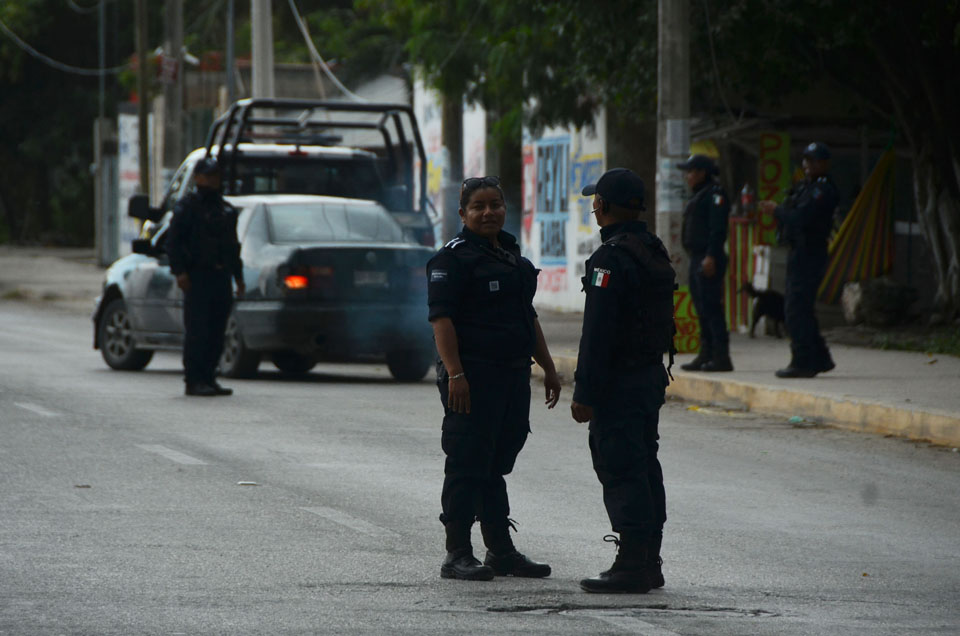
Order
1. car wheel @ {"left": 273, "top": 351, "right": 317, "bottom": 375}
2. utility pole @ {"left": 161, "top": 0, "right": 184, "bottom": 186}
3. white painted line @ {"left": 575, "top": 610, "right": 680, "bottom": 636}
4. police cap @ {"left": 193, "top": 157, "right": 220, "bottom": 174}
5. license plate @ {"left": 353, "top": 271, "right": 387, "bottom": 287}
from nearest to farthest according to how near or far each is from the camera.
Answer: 1. white painted line @ {"left": 575, "top": 610, "right": 680, "bottom": 636}
2. police cap @ {"left": 193, "top": 157, "right": 220, "bottom": 174}
3. license plate @ {"left": 353, "top": 271, "right": 387, "bottom": 287}
4. car wheel @ {"left": 273, "top": 351, "right": 317, "bottom": 375}
5. utility pole @ {"left": 161, "top": 0, "right": 184, "bottom": 186}

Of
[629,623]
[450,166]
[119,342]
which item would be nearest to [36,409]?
[119,342]

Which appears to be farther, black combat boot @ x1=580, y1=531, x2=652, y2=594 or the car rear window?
the car rear window

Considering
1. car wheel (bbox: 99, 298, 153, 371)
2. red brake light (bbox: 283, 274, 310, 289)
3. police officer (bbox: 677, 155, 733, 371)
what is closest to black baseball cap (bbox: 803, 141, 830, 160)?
police officer (bbox: 677, 155, 733, 371)

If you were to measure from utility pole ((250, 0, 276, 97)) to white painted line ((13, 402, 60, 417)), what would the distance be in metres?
10.8

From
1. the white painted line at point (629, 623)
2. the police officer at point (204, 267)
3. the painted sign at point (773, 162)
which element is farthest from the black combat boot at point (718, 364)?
the white painted line at point (629, 623)

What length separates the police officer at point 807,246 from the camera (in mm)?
12906

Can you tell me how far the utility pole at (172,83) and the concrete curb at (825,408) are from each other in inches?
545

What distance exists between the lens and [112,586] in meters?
6.05

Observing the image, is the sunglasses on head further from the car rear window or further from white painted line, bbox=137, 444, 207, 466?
the car rear window

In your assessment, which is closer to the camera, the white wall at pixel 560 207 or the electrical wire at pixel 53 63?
the white wall at pixel 560 207

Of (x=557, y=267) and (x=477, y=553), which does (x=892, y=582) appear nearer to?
(x=477, y=553)

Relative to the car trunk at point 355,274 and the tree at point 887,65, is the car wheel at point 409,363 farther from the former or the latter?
the tree at point 887,65

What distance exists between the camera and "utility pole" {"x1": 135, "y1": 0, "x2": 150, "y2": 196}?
30094mm

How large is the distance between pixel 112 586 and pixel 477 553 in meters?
1.54
